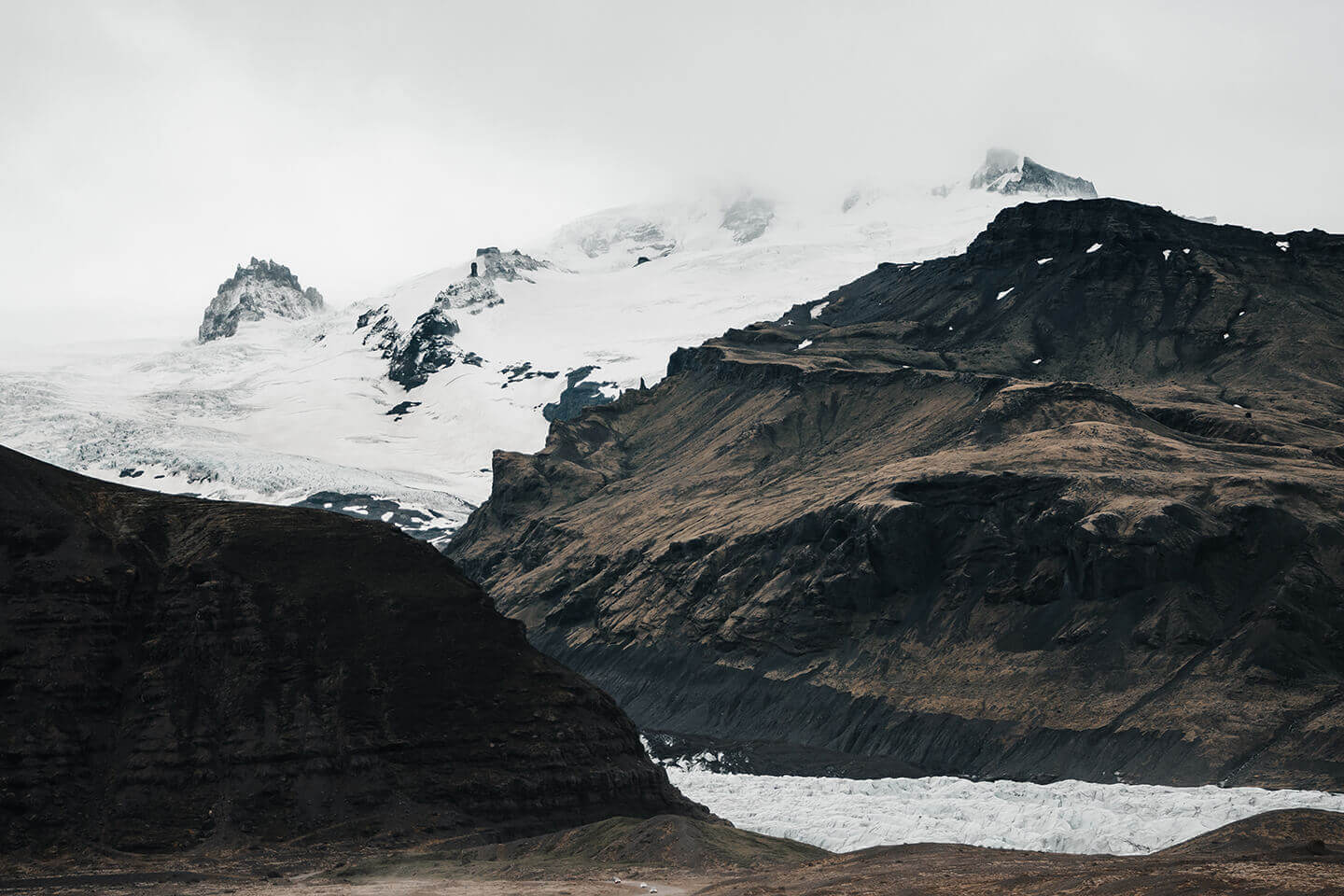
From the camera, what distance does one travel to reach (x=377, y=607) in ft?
339

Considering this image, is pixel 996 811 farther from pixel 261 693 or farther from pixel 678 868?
pixel 261 693

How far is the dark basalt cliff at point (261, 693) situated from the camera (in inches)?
3546

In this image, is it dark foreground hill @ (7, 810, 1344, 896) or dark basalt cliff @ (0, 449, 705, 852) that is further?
dark basalt cliff @ (0, 449, 705, 852)

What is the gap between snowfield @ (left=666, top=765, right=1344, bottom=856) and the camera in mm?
119250

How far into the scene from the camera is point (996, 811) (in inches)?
5128

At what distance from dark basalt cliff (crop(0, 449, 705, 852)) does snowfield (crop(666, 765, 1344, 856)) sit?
26.3 meters

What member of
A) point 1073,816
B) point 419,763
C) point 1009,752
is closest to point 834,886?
point 419,763

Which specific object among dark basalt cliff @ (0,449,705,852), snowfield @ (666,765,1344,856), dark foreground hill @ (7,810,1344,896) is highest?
dark basalt cliff @ (0,449,705,852)

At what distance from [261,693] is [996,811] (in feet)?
213

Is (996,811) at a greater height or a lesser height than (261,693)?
lesser

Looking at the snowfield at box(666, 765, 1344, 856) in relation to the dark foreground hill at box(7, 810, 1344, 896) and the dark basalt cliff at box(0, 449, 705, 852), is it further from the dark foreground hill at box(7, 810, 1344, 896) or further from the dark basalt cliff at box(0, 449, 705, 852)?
the dark foreground hill at box(7, 810, 1344, 896)

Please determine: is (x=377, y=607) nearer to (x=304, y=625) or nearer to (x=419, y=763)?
(x=304, y=625)

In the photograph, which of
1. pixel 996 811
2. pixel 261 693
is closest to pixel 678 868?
pixel 261 693

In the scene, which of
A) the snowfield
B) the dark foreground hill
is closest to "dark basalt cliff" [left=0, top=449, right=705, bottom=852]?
the dark foreground hill
